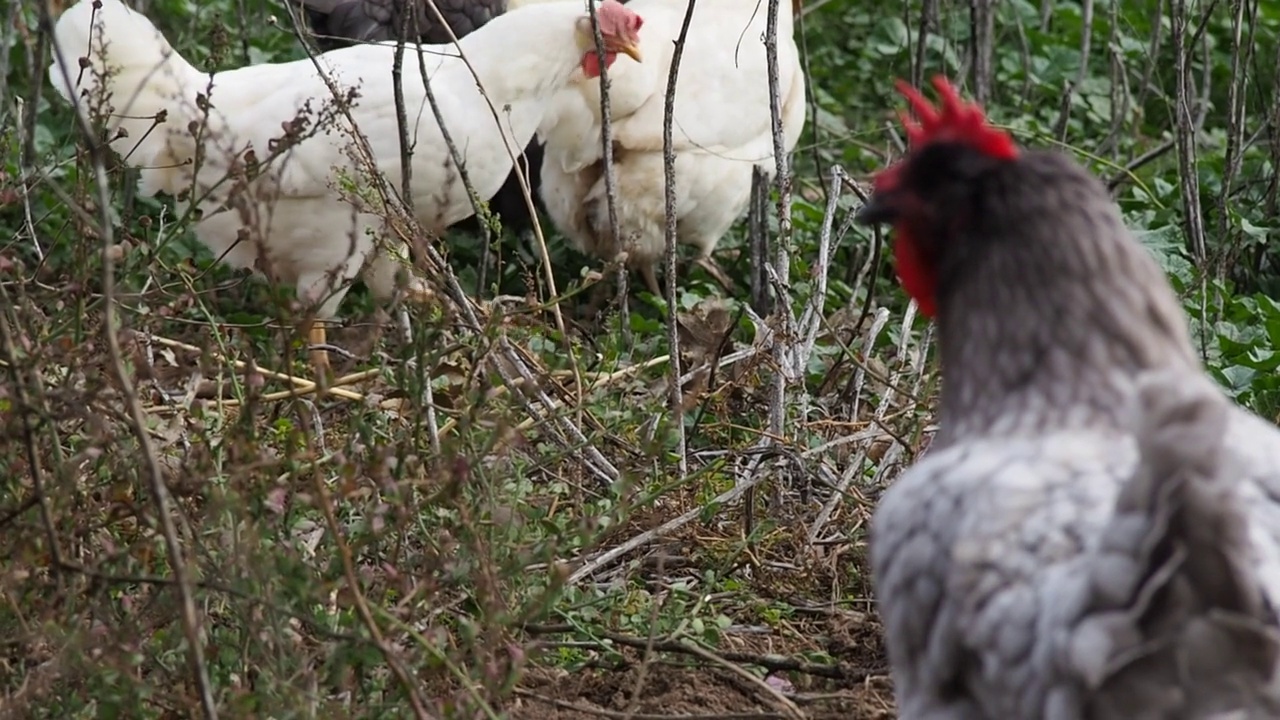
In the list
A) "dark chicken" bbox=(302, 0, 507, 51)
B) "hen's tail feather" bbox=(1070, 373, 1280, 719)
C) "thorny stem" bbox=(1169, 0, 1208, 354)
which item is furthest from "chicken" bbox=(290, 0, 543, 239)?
"hen's tail feather" bbox=(1070, 373, 1280, 719)

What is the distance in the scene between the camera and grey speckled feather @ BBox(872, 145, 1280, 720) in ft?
5.48

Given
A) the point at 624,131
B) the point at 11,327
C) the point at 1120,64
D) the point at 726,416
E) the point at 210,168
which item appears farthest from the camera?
the point at 1120,64

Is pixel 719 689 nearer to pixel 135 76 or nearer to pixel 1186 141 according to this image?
pixel 1186 141

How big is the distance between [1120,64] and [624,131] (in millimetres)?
1941

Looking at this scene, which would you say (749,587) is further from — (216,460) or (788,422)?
(216,460)

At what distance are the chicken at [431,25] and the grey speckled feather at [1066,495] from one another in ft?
12.0

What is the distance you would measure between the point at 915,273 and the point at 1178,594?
64cm

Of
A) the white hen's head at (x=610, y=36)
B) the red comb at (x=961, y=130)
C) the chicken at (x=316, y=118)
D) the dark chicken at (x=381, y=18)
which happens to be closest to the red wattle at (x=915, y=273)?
the red comb at (x=961, y=130)

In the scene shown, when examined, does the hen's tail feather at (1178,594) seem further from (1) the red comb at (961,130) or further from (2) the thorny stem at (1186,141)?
(2) the thorny stem at (1186,141)

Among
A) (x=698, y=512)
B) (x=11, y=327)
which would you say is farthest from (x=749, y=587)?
(x=11, y=327)

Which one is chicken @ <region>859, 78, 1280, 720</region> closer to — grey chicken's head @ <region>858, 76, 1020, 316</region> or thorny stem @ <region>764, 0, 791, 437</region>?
grey chicken's head @ <region>858, 76, 1020, 316</region>

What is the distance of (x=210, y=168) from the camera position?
4551 millimetres

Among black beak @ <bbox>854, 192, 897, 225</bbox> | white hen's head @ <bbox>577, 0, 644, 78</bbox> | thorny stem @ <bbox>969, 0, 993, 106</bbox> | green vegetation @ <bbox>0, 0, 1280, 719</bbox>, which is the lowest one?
green vegetation @ <bbox>0, 0, 1280, 719</bbox>

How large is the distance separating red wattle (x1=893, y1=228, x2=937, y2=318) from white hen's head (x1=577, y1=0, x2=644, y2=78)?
9.99 ft
